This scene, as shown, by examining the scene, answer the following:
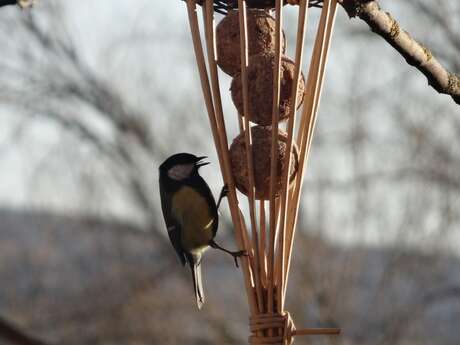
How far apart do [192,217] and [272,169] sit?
2.35ft

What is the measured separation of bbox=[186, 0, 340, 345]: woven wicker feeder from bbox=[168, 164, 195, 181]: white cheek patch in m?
0.48

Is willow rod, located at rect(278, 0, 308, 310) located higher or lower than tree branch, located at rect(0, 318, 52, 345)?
higher

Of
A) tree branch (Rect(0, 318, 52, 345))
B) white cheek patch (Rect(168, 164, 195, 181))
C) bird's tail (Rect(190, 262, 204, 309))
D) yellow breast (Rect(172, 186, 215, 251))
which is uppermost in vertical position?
white cheek patch (Rect(168, 164, 195, 181))

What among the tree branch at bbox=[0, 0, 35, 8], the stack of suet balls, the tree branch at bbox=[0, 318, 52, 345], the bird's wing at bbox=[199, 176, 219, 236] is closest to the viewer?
the tree branch at bbox=[0, 318, 52, 345]

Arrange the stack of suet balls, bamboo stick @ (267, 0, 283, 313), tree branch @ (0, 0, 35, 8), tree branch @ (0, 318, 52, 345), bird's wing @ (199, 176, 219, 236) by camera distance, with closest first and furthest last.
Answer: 1. tree branch @ (0, 318, 52, 345)
2. tree branch @ (0, 0, 35, 8)
3. bamboo stick @ (267, 0, 283, 313)
4. the stack of suet balls
5. bird's wing @ (199, 176, 219, 236)

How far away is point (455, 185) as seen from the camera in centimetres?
713

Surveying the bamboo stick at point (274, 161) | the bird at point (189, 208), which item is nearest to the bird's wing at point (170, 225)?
the bird at point (189, 208)

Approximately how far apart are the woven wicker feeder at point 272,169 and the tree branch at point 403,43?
0.07 metres

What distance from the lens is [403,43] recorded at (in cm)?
187

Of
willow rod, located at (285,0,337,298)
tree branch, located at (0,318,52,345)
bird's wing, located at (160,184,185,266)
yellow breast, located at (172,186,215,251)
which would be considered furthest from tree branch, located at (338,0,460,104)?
tree branch, located at (0,318,52,345)

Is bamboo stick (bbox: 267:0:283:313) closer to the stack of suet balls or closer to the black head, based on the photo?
the stack of suet balls

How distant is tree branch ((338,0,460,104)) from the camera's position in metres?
1.86

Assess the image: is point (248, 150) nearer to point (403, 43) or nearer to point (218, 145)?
point (218, 145)

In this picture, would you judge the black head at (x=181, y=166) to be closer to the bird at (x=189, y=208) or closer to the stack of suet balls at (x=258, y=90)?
the bird at (x=189, y=208)
